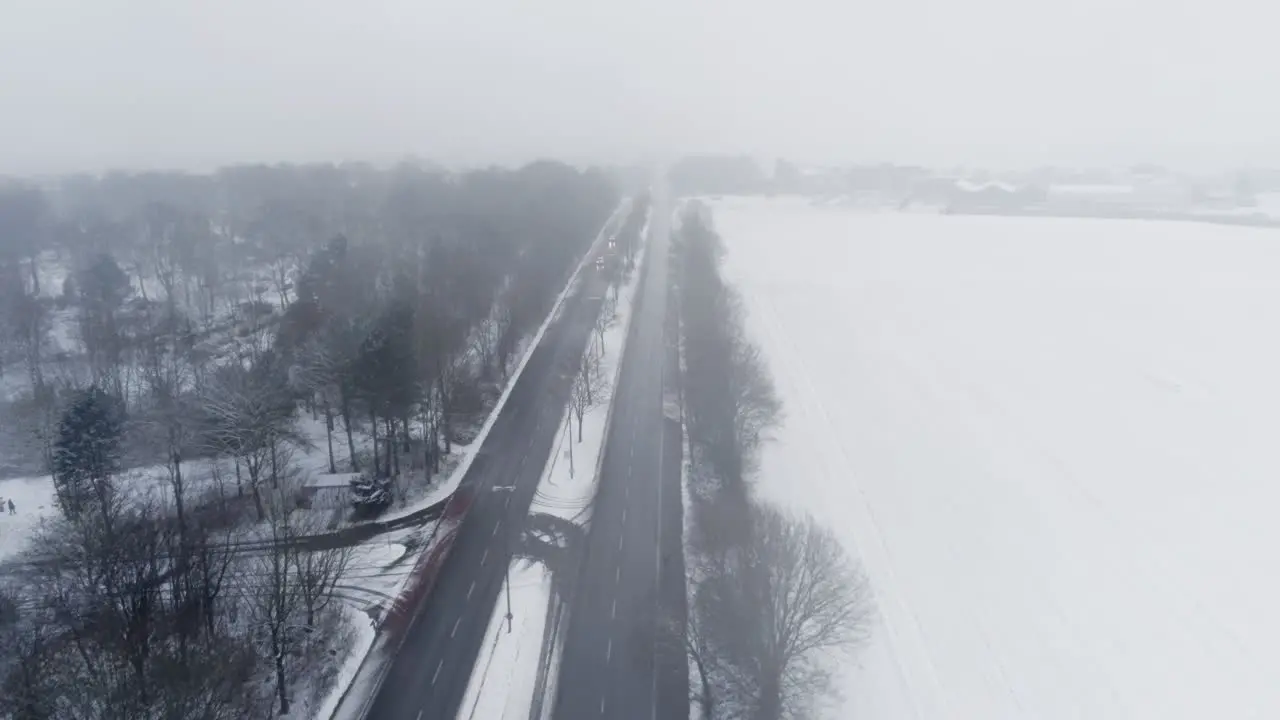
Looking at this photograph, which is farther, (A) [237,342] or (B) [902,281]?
(B) [902,281]

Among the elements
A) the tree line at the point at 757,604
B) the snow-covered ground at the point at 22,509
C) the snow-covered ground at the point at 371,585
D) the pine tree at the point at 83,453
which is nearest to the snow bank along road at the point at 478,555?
the snow-covered ground at the point at 371,585

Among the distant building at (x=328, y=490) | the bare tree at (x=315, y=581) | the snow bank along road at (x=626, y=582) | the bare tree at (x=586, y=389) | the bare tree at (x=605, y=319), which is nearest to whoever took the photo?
the snow bank along road at (x=626, y=582)

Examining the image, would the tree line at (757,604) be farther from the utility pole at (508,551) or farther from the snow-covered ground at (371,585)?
the snow-covered ground at (371,585)

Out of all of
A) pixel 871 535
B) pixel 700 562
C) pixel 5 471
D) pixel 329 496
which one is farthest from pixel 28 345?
pixel 871 535

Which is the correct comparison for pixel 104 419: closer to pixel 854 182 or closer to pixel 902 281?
pixel 902 281

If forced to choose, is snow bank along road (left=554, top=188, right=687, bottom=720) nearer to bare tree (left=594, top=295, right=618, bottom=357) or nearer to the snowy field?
the snowy field

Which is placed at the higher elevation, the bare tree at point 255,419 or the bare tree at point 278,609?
the bare tree at point 255,419

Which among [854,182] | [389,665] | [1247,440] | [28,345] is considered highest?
[854,182]

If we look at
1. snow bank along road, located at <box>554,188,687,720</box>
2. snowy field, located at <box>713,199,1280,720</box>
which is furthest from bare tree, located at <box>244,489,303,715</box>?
snowy field, located at <box>713,199,1280,720</box>
